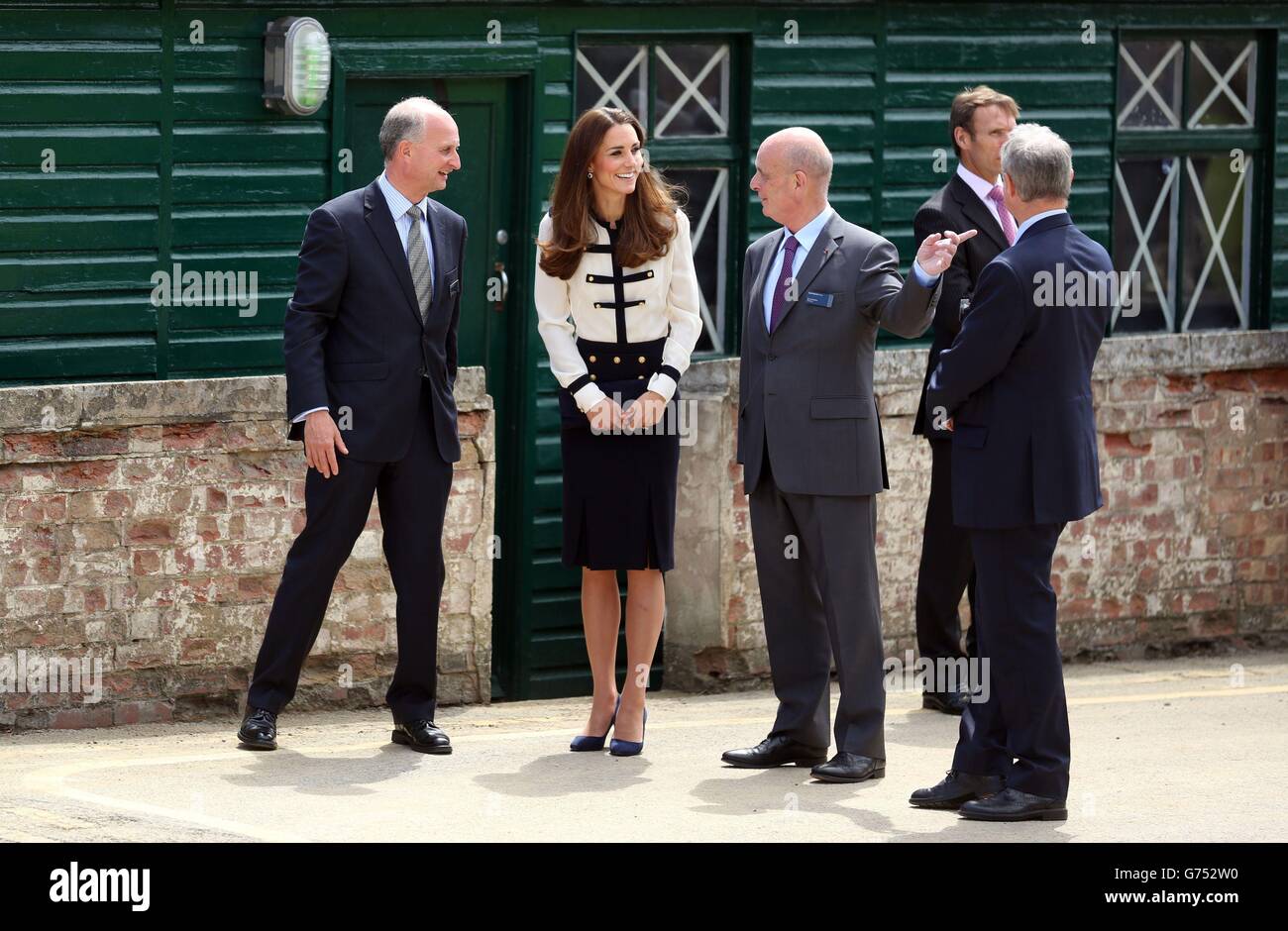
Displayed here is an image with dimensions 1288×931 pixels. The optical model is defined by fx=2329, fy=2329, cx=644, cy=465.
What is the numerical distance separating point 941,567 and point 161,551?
305cm

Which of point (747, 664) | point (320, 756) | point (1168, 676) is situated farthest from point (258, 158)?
point (1168, 676)

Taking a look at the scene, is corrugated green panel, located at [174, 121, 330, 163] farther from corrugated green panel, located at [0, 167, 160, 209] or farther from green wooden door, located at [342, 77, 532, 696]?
green wooden door, located at [342, 77, 532, 696]

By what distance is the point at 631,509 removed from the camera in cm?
825

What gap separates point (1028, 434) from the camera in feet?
23.6

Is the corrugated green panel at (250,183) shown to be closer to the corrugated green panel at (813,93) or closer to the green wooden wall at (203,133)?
the green wooden wall at (203,133)

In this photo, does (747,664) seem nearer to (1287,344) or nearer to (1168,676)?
(1168,676)

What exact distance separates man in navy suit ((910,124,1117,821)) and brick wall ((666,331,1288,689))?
2.82 m

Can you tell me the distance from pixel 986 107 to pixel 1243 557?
10.9 ft

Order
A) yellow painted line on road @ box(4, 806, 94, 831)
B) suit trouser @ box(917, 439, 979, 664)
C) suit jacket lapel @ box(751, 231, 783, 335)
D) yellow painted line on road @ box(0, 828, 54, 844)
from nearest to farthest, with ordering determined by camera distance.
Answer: yellow painted line on road @ box(0, 828, 54, 844)
yellow painted line on road @ box(4, 806, 94, 831)
suit jacket lapel @ box(751, 231, 783, 335)
suit trouser @ box(917, 439, 979, 664)

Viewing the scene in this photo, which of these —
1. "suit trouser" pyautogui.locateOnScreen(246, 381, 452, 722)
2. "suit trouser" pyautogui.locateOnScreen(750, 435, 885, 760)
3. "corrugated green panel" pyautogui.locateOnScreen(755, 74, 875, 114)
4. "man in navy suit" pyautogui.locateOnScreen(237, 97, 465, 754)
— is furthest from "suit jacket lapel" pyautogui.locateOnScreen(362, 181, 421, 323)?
"corrugated green panel" pyautogui.locateOnScreen(755, 74, 875, 114)

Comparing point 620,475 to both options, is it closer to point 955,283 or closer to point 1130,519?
point 955,283

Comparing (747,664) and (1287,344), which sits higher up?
(1287,344)

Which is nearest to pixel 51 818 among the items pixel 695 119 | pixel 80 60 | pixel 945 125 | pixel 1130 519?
pixel 80 60

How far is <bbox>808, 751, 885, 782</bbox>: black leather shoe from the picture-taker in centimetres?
788
